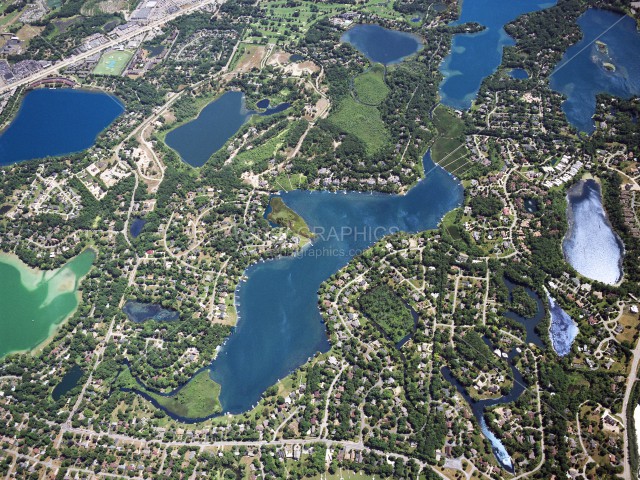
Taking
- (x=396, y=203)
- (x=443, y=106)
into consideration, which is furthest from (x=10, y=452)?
(x=443, y=106)

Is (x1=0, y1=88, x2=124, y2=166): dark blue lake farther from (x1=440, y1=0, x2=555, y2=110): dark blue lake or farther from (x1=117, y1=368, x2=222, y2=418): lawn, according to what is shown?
(x1=440, y1=0, x2=555, y2=110): dark blue lake

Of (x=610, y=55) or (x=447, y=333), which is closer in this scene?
(x=447, y=333)

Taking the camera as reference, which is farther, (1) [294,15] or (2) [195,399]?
(1) [294,15]

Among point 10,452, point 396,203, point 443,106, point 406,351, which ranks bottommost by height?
point 10,452

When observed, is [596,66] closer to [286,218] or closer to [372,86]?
[372,86]

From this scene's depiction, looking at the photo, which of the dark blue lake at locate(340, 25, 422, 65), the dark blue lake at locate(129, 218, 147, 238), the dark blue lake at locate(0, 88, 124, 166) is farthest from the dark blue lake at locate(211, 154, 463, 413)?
the dark blue lake at locate(0, 88, 124, 166)

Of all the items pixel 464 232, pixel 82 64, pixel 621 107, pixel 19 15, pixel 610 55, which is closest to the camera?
pixel 464 232

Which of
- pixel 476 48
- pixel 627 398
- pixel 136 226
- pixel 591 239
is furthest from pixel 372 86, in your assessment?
pixel 627 398

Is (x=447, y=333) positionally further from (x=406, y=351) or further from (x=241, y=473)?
(x=241, y=473)
